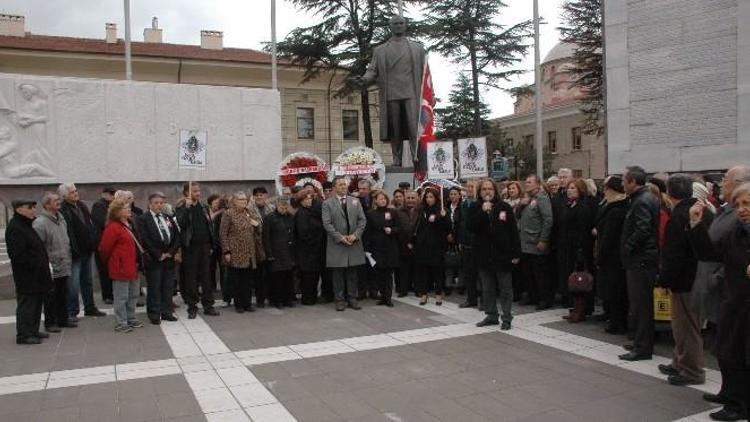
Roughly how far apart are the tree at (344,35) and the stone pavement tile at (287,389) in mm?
24531

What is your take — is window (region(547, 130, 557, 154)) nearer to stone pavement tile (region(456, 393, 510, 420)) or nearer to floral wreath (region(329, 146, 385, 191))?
floral wreath (region(329, 146, 385, 191))

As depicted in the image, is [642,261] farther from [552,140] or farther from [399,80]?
[552,140]

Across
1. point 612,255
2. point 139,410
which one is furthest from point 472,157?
point 139,410

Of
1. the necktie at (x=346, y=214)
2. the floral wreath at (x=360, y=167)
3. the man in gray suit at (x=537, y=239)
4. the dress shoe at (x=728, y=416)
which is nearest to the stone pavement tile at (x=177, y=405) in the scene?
the dress shoe at (x=728, y=416)

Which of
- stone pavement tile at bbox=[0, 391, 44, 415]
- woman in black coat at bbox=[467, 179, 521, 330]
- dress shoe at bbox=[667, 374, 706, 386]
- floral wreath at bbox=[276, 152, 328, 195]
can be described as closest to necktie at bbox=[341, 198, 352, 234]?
woman in black coat at bbox=[467, 179, 521, 330]

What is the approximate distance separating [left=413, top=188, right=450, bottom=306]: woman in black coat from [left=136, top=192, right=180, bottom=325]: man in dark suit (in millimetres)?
3650

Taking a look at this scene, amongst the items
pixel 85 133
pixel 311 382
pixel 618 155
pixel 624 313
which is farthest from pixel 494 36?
pixel 311 382

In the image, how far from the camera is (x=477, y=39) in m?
31.7

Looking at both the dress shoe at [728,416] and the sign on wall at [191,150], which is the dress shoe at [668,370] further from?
the sign on wall at [191,150]

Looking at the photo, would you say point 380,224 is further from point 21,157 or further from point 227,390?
point 21,157

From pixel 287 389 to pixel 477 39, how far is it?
28.8m

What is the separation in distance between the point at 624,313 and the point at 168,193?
9147 millimetres

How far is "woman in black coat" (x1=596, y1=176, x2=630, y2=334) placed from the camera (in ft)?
23.3

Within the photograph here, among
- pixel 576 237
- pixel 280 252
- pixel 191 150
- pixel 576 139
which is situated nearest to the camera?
pixel 576 237
